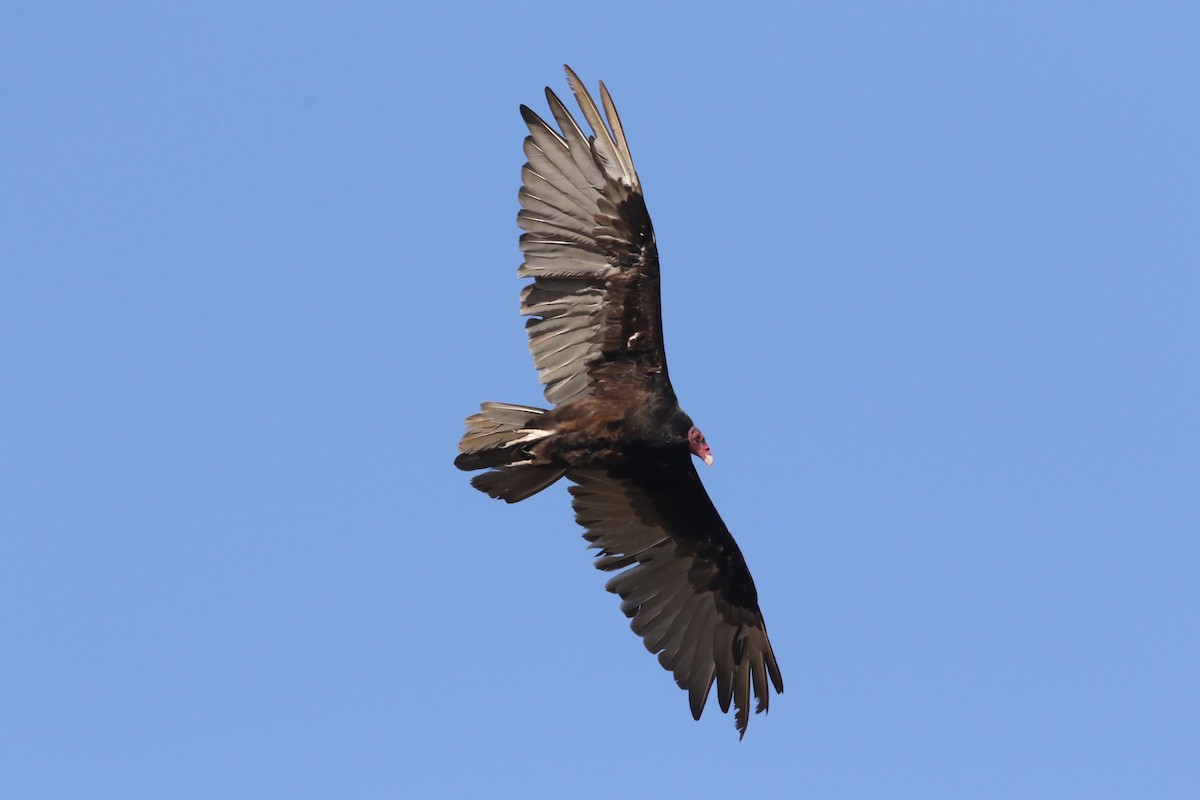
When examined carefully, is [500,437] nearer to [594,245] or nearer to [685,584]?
[594,245]

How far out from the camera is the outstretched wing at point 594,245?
9727mm

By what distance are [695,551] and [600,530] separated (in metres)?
0.64

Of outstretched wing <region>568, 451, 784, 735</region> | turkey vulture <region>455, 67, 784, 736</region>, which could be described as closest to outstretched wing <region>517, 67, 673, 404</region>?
turkey vulture <region>455, 67, 784, 736</region>

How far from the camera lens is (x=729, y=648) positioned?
10.8 m

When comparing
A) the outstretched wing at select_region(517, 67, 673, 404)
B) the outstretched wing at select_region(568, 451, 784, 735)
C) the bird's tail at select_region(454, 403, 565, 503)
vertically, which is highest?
the outstretched wing at select_region(517, 67, 673, 404)

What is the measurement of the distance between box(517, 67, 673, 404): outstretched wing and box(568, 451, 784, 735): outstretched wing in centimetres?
108

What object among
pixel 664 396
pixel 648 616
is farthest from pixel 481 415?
pixel 648 616

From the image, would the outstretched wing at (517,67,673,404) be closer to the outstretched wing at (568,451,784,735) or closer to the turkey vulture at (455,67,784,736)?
the turkey vulture at (455,67,784,736)

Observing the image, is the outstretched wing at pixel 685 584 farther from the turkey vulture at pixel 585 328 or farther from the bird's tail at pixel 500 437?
the bird's tail at pixel 500 437

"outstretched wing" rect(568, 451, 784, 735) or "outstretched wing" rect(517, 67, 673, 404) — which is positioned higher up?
"outstretched wing" rect(517, 67, 673, 404)

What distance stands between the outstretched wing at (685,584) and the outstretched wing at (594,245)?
1081 mm

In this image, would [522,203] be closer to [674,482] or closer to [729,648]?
[674,482]

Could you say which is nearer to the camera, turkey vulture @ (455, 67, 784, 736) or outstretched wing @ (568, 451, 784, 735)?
turkey vulture @ (455, 67, 784, 736)

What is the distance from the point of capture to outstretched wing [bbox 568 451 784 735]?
10.7m
